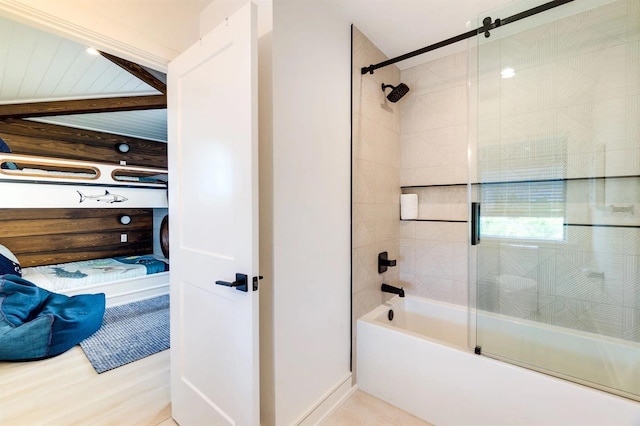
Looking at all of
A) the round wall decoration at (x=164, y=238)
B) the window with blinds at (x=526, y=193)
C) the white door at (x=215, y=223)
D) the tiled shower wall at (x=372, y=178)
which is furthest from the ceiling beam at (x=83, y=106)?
the window with blinds at (x=526, y=193)

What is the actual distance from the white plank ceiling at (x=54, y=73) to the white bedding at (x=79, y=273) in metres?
2.01

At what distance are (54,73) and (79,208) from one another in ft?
7.39

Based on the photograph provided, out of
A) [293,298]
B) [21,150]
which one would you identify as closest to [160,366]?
[293,298]

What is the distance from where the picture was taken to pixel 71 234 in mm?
3938

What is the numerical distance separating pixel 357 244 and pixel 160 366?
1871mm

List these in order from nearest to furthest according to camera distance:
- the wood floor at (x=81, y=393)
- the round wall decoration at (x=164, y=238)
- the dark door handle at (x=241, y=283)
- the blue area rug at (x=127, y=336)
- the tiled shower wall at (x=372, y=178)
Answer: the dark door handle at (x=241, y=283), the wood floor at (x=81, y=393), the tiled shower wall at (x=372, y=178), the blue area rug at (x=127, y=336), the round wall decoration at (x=164, y=238)

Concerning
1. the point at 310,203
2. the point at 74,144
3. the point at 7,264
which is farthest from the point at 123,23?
the point at 74,144

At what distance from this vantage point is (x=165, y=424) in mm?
1583

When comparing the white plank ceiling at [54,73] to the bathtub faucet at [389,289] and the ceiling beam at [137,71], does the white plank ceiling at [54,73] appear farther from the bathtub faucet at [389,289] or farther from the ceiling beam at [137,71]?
the bathtub faucet at [389,289]

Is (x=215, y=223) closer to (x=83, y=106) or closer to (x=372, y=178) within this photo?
(x=372, y=178)

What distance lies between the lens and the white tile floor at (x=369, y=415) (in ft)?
5.23

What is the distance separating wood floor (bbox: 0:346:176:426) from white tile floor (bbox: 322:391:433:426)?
998 millimetres

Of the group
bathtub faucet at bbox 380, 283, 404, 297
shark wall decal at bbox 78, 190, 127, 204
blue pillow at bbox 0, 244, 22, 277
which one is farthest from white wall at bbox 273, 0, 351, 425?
shark wall decal at bbox 78, 190, 127, 204

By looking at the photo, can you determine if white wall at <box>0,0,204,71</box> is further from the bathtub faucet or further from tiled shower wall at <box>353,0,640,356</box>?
the bathtub faucet
